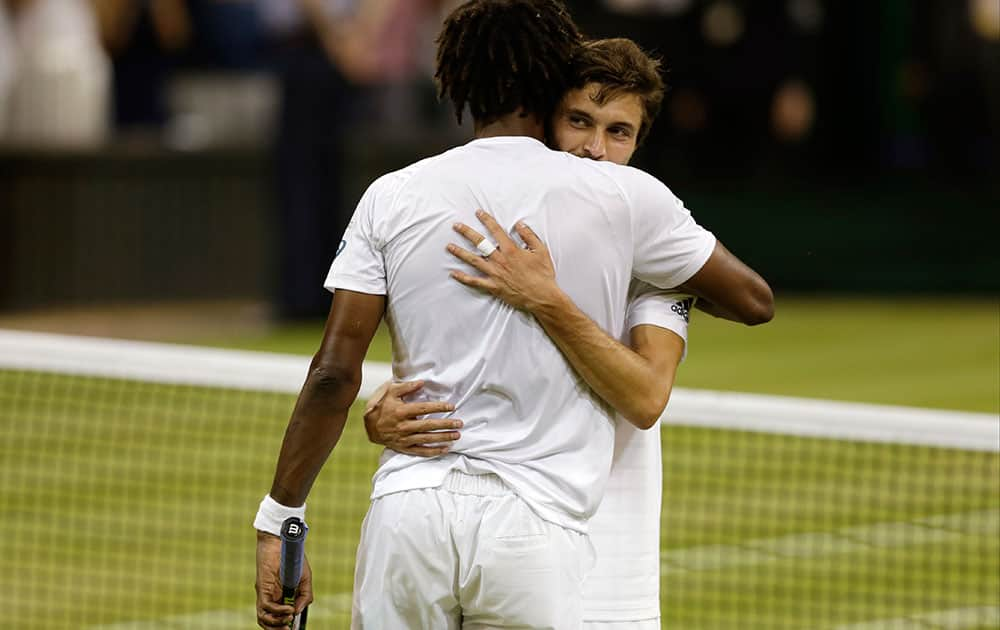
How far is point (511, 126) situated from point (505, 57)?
138 mm

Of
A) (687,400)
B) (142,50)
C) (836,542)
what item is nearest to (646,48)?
(142,50)

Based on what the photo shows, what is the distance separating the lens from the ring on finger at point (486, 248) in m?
3.22

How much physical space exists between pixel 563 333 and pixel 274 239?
12.2 m

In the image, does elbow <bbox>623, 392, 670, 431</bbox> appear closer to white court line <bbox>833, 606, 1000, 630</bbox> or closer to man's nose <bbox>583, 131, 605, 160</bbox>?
man's nose <bbox>583, 131, 605, 160</bbox>

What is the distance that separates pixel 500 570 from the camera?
317cm

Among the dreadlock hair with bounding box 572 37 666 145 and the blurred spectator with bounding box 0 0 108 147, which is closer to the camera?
the dreadlock hair with bounding box 572 37 666 145

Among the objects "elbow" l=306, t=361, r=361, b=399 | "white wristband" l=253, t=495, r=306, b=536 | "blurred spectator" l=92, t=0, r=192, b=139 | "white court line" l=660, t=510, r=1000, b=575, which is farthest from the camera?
"blurred spectator" l=92, t=0, r=192, b=139

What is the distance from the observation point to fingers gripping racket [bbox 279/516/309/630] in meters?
3.34

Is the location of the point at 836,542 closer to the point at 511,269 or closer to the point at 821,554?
the point at 821,554

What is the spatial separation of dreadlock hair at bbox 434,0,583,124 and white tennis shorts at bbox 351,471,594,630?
2.26 feet

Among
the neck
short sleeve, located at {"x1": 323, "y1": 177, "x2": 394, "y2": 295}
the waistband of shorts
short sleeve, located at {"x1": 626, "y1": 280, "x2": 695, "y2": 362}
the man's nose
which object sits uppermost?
the neck

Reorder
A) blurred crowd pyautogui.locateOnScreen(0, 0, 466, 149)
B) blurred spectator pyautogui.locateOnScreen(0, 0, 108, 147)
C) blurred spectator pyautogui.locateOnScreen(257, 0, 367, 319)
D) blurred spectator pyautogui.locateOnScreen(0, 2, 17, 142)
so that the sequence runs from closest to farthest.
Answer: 1. blurred spectator pyautogui.locateOnScreen(257, 0, 367, 319)
2. blurred crowd pyautogui.locateOnScreen(0, 0, 466, 149)
3. blurred spectator pyautogui.locateOnScreen(0, 0, 108, 147)
4. blurred spectator pyautogui.locateOnScreen(0, 2, 17, 142)

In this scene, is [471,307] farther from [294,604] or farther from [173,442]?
[173,442]

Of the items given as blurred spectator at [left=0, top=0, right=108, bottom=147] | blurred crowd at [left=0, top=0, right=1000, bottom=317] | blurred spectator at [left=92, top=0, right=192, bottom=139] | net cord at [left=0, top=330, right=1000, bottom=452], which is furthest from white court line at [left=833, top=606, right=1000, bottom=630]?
blurred spectator at [left=92, top=0, right=192, bottom=139]
